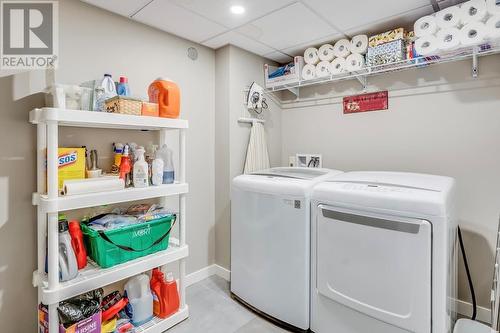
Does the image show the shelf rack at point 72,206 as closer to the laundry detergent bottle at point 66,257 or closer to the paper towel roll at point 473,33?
the laundry detergent bottle at point 66,257

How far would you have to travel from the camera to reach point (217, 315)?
6.95 feet

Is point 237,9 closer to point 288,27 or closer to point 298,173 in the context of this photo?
point 288,27

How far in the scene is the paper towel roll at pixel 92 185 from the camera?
151cm

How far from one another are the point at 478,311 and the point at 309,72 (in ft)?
7.64

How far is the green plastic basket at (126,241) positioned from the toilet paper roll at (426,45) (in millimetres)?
2109

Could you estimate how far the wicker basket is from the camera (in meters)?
1.67

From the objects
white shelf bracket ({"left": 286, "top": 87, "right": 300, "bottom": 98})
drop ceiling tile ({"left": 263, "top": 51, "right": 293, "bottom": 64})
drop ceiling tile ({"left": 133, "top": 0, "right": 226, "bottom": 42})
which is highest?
drop ceiling tile ({"left": 263, "top": 51, "right": 293, "bottom": 64})

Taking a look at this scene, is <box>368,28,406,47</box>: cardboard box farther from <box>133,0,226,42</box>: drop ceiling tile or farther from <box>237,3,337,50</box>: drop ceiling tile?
<box>133,0,226,42</box>: drop ceiling tile

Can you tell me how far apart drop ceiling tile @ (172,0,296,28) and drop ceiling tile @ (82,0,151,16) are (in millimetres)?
260

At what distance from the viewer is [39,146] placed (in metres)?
1.62

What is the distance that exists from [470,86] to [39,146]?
292cm

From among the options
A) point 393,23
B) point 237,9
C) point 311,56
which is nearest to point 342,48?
point 311,56
